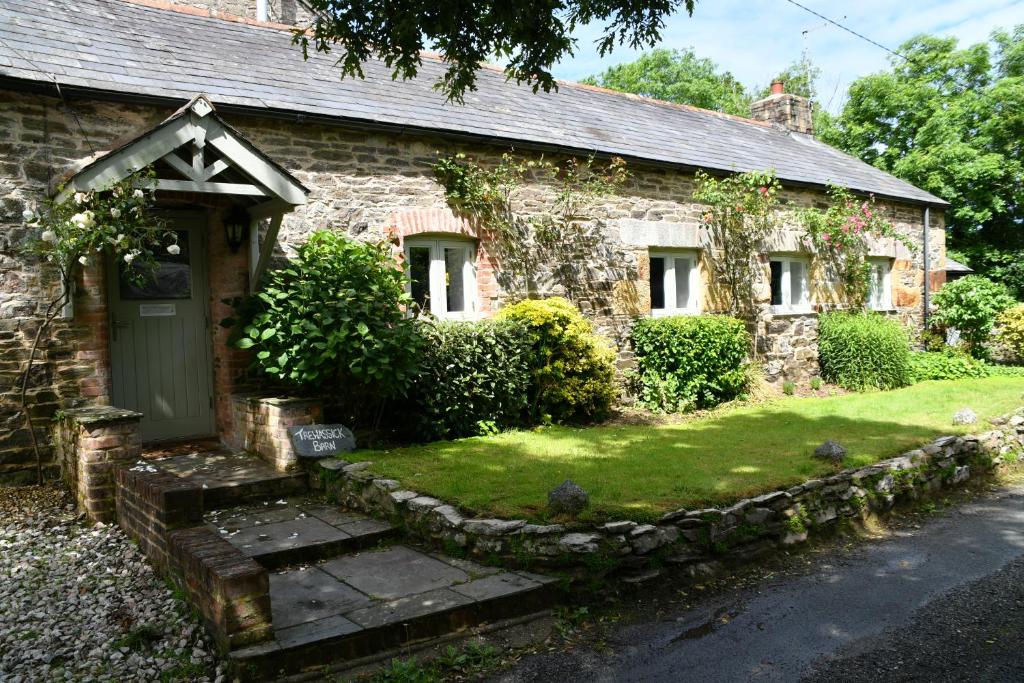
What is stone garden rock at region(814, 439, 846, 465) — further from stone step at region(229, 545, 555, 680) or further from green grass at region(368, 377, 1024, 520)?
stone step at region(229, 545, 555, 680)

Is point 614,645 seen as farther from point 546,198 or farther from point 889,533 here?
point 546,198

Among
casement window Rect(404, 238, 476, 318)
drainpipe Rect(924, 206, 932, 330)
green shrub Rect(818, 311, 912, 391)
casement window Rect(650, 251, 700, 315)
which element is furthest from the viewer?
drainpipe Rect(924, 206, 932, 330)

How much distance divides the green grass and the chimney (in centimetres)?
937

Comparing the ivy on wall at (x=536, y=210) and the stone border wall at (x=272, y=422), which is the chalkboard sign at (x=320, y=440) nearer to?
the stone border wall at (x=272, y=422)

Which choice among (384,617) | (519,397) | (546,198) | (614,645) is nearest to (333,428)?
(519,397)

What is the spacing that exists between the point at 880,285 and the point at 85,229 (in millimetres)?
15437

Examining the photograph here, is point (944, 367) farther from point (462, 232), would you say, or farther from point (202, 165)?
point (202, 165)

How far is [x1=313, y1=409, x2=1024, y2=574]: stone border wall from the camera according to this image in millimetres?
4934

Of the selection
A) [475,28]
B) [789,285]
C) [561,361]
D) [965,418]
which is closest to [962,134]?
[789,285]

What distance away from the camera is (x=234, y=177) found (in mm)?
7418

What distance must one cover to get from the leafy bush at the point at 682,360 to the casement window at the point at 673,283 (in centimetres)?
67

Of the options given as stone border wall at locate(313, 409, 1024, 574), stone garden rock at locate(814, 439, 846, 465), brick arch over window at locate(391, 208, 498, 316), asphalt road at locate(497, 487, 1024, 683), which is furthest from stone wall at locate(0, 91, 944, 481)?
asphalt road at locate(497, 487, 1024, 683)

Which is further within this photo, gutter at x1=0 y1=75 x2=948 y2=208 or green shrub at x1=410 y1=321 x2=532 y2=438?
green shrub at x1=410 y1=321 x2=532 y2=438

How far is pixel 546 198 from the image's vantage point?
34.8ft
